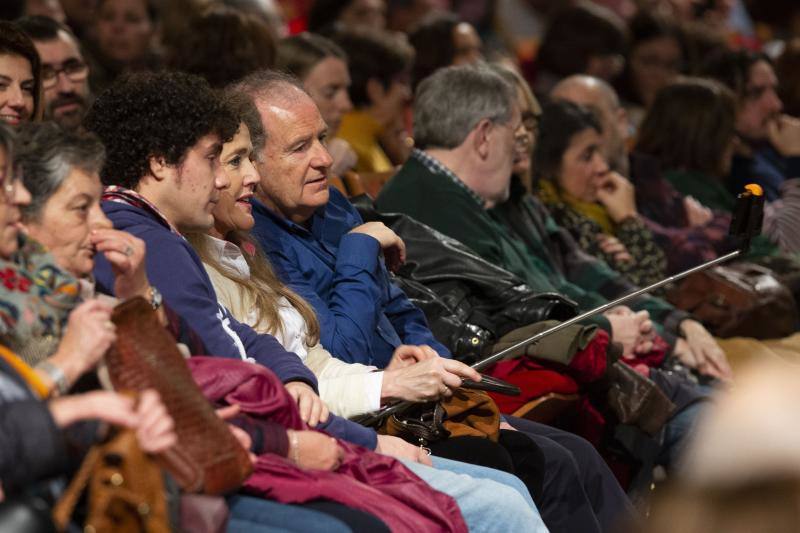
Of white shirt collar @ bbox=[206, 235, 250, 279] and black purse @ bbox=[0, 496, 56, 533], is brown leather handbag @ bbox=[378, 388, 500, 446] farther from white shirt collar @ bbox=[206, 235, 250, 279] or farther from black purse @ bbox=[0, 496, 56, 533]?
black purse @ bbox=[0, 496, 56, 533]

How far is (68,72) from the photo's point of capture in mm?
4449

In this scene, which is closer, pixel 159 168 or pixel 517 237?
pixel 159 168

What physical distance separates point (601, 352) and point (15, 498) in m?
2.18

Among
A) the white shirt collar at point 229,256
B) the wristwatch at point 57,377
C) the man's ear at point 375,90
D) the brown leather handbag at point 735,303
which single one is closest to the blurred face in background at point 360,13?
the man's ear at point 375,90

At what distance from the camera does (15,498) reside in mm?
1925

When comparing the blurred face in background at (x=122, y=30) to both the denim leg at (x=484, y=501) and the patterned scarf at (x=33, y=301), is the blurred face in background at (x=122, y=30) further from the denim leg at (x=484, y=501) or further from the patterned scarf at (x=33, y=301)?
the patterned scarf at (x=33, y=301)

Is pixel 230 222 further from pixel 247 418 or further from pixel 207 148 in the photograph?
pixel 247 418

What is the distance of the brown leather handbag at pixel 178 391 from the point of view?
222 cm

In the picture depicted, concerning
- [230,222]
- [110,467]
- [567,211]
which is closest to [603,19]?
[567,211]

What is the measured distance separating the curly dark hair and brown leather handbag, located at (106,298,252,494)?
0.67 meters

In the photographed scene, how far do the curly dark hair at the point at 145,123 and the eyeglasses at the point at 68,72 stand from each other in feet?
4.90

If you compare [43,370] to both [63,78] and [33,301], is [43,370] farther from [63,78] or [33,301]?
[63,78]

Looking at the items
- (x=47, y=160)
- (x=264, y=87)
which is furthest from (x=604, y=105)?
(x=47, y=160)

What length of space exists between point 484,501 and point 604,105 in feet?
10.8
